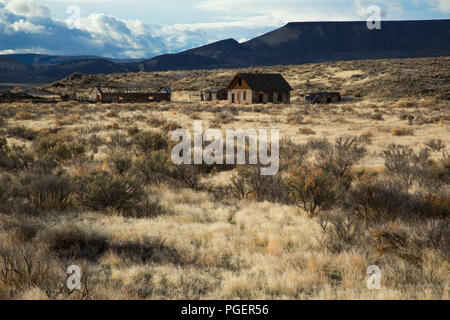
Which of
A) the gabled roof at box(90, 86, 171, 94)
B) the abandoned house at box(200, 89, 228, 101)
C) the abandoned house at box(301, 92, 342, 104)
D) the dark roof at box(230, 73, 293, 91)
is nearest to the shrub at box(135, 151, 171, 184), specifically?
the abandoned house at box(301, 92, 342, 104)

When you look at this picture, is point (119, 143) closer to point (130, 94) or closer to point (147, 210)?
point (147, 210)

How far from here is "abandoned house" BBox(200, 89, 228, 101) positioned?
55000mm

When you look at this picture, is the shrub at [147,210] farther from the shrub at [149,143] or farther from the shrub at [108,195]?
the shrub at [149,143]

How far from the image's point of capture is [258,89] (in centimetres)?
4769

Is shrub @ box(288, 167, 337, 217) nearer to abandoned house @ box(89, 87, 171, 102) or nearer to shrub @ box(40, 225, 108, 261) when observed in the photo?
shrub @ box(40, 225, 108, 261)

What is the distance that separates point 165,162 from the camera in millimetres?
10477

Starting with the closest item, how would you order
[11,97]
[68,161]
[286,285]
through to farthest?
[286,285] < [68,161] < [11,97]

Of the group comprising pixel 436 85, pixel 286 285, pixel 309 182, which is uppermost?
pixel 436 85

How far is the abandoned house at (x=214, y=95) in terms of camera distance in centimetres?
5500

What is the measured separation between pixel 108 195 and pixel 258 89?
4226cm
